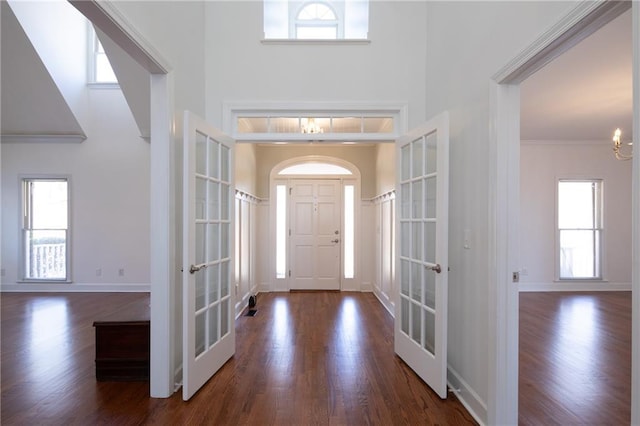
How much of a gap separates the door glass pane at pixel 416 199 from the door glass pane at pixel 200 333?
1.92m

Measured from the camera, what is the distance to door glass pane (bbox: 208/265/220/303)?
2.79m

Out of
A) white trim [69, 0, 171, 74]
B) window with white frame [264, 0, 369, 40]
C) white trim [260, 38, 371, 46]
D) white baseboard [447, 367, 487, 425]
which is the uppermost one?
window with white frame [264, 0, 369, 40]

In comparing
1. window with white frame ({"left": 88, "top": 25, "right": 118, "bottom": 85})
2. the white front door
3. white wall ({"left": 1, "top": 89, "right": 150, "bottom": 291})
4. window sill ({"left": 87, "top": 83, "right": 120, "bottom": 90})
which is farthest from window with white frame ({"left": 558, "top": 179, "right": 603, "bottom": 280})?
window with white frame ({"left": 88, "top": 25, "right": 118, "bottom": 85})

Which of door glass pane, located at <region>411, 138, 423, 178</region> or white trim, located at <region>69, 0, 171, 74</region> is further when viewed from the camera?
door glass pane, located at <region>411, 138, 423, 178</region>

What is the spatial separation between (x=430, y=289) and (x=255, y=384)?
1558 mm

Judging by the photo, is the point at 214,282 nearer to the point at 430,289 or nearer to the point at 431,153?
the point at 430,289

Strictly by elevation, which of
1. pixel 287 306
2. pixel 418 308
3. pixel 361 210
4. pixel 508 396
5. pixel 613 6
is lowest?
pixel 287 306

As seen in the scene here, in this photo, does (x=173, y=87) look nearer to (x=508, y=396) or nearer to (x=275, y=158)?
(x=508, y=396)

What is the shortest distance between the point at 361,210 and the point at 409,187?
10.9 ft

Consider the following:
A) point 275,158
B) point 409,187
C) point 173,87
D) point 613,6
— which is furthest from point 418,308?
point 275,158

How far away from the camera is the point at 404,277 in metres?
3.13

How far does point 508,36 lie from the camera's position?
1.96 m

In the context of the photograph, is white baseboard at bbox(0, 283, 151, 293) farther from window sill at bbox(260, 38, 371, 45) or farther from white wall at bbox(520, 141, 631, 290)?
white wall at bbox(520, 141, 631, 290)

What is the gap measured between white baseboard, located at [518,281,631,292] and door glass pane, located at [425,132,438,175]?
4612 millimetres
